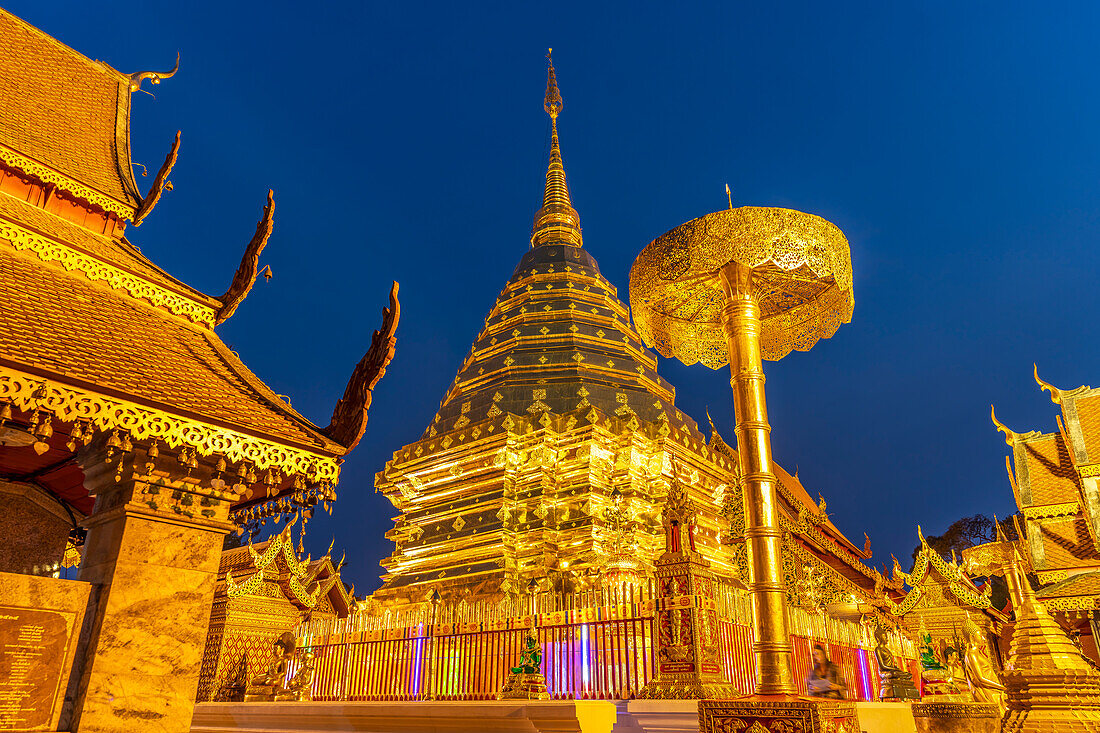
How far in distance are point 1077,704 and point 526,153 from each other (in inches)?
2464

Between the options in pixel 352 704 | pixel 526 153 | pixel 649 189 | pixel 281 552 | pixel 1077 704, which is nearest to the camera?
pixel 1077 704

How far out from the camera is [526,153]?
207 feet

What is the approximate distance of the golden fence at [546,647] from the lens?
701 cm

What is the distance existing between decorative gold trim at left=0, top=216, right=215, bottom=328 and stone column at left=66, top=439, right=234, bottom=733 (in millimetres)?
1666

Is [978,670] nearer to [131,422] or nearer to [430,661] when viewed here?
[430,661]

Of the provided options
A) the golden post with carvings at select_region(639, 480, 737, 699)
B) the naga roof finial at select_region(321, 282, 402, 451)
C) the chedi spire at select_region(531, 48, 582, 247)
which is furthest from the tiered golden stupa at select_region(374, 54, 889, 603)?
the naga roof finial at select_region(321, 282, 402, 451)

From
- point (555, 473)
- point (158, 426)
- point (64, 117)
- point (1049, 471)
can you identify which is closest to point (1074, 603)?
point (1049, 471)

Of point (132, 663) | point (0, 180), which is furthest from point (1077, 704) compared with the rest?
point (0, 180)

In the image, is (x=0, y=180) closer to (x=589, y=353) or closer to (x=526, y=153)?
(x=589, y=353)

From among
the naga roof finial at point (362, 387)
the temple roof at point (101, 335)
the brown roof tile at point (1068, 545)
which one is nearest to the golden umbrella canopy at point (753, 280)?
the naga roof finial at point (362, 387)

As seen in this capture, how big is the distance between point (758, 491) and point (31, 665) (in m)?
5.03

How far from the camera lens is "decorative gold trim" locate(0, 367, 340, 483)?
13.4 ft

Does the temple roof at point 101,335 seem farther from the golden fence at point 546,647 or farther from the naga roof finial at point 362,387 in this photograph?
the golden fence at point 546,647

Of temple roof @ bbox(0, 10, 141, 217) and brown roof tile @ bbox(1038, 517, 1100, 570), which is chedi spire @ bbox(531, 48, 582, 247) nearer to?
temple roof @ bbox(0, 10, 141, 217)
